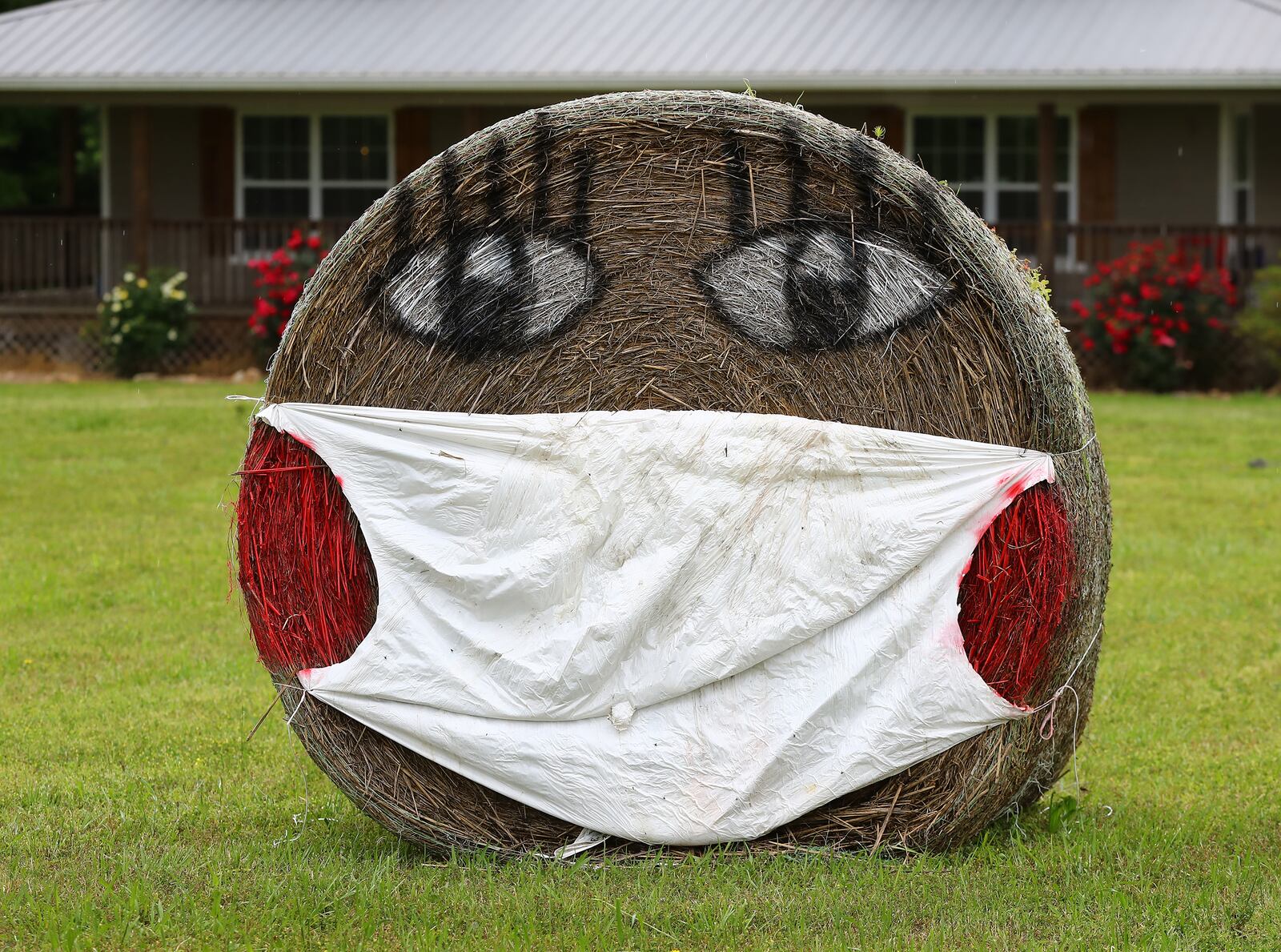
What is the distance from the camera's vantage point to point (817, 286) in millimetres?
4367

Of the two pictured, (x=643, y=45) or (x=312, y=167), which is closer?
(x=643, y=45)

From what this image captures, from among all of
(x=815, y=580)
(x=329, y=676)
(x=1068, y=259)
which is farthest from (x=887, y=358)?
(x=1068, y=259)

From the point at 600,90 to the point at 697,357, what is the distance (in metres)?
12.6

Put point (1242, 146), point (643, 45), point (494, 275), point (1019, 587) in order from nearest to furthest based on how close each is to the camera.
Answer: point (1019, 587)
point (494, 275)
point (643, 45)
point (1242, 146)

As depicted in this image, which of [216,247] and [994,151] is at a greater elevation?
[994,151]

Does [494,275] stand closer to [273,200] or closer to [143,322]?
[143,322]

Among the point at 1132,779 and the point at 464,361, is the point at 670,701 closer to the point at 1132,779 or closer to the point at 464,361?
the point at 464,361

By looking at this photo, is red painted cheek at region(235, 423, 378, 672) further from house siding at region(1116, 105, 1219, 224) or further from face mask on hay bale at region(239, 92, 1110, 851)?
house siding at region(1116, 105, 1219, 224)

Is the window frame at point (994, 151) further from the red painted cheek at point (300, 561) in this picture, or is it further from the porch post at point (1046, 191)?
the red painted cheek at point (300, 561)

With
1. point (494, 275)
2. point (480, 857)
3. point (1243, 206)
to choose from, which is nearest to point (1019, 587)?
point (480, 857)

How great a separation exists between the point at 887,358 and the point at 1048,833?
4.38 feet

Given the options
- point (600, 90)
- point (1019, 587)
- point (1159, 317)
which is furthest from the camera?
point (600, 90)

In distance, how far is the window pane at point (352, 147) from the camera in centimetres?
1923

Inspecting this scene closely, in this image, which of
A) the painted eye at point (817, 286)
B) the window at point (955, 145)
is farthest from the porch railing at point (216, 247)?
the painted eye at point (817, 286)
